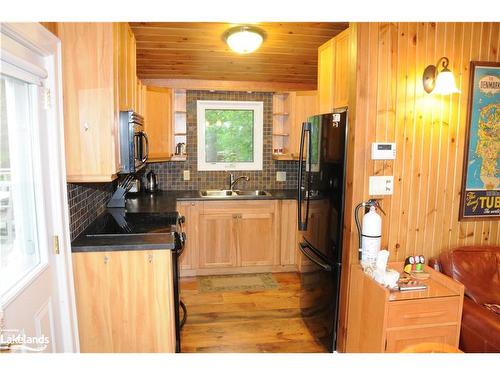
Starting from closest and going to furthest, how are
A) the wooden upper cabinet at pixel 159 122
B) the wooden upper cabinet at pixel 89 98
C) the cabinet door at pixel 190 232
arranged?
the wooden upper cabinet at pixel 89 98
the wooden upper cabinet at pixel 159 122
the cabinet door at pixel 190 232

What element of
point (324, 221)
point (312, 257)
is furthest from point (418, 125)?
point (312, 257)

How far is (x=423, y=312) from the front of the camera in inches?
76.3

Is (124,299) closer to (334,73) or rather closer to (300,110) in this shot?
(334,73)

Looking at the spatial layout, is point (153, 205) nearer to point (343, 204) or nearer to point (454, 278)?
point (343, 204)

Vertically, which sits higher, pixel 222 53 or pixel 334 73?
pixel 222 53

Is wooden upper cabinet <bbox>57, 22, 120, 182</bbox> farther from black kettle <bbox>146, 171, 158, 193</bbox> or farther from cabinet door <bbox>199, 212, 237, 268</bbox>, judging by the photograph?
black kettle <bbox>146, 171, 158, 193</bbox>

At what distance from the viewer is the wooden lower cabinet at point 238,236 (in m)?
3.90

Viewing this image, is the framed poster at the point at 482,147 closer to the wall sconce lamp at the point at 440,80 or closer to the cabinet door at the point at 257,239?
the wall sconce lamp at the point at 440,80

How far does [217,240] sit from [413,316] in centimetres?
240

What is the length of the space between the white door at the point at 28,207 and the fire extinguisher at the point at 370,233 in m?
1.78

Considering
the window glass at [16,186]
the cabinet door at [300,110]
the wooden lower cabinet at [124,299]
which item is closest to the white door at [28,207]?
the window glass at [16,186]
